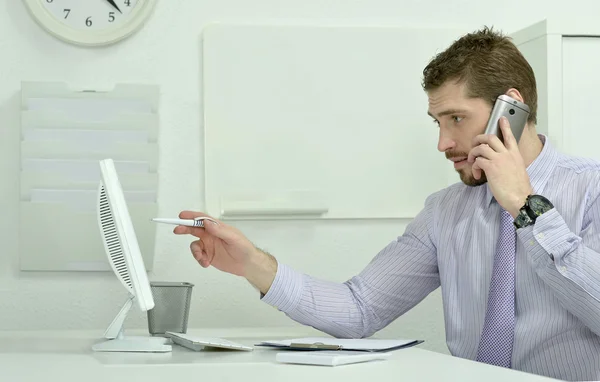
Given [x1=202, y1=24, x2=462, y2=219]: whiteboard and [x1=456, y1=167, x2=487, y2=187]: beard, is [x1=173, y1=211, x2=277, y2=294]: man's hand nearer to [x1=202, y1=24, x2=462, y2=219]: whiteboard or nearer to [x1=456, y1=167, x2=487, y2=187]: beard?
[x1=456, y1=167, x2=487, y2=187]: beard

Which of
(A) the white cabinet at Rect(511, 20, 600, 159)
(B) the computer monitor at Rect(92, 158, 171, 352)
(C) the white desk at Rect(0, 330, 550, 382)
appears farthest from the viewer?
(A) the white cabinet at Rect(511, 20, 600, 159)

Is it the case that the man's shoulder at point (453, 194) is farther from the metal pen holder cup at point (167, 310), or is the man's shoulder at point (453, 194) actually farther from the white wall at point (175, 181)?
the metal pen holder cup at point (167, 310)

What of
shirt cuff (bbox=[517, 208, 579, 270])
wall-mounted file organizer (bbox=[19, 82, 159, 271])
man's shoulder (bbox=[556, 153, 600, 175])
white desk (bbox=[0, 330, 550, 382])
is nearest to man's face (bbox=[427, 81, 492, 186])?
man's shoulder (bbox=[556, 153, 600, 175])

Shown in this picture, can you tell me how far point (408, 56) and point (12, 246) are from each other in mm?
1225

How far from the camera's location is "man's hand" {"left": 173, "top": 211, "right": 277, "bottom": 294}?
64.8 inches

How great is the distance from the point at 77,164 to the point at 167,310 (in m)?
0.61

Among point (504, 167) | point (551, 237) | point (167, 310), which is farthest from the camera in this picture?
point (167, 310)

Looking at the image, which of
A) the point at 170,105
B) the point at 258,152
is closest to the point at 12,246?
the point at 170,105

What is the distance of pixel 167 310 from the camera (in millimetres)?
1824

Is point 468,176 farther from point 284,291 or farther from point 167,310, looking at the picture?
point 167,310

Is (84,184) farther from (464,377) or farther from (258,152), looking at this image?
(464,377)

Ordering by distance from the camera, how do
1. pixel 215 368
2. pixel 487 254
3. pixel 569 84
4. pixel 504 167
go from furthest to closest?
pixel 569 84 → pixel 487 254 → pixel 504 167 → pixel 215 368

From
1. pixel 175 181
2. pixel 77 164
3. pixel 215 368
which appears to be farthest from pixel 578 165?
pixel 77 164

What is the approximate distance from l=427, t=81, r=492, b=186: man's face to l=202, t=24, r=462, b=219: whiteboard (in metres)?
0.56
